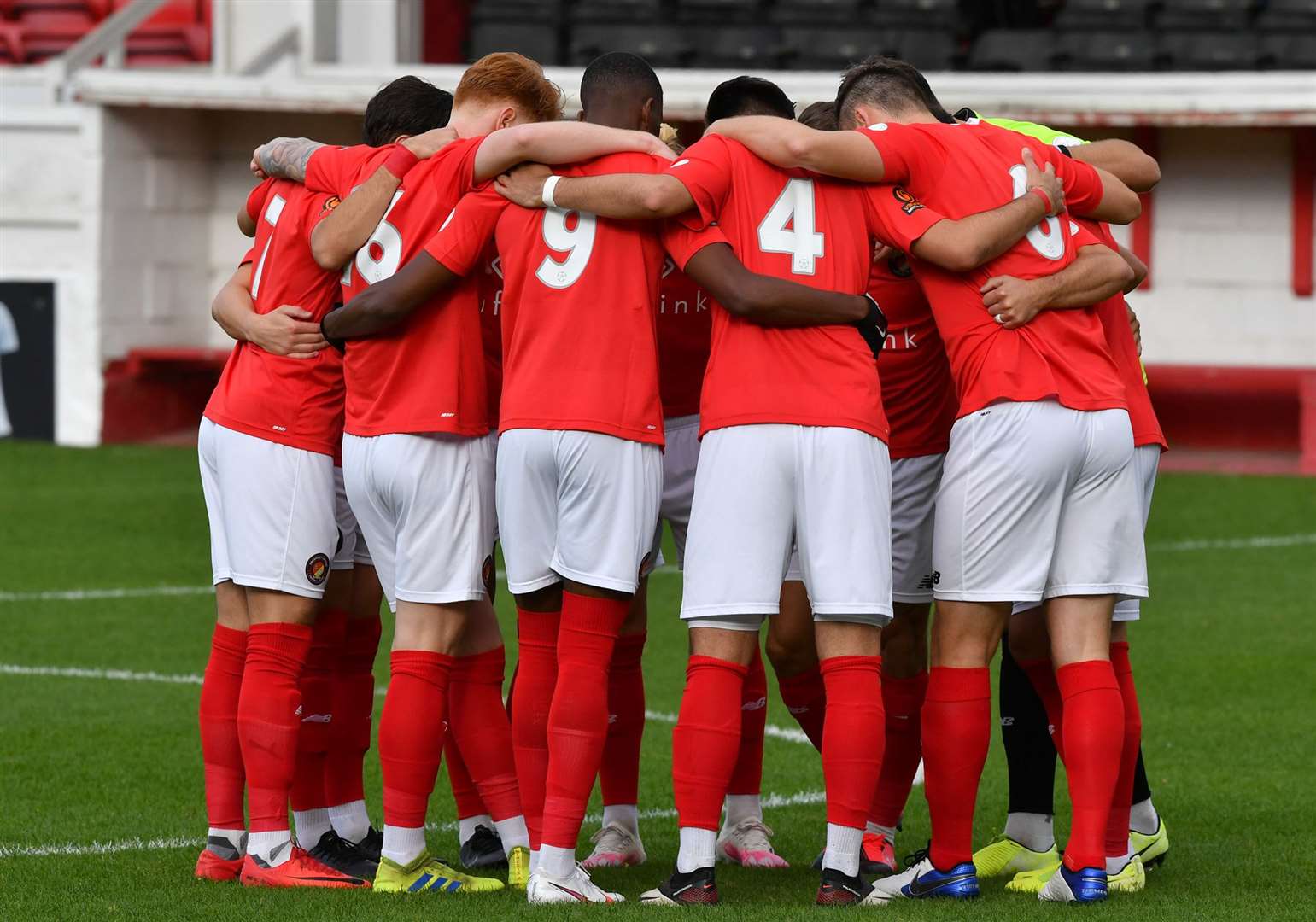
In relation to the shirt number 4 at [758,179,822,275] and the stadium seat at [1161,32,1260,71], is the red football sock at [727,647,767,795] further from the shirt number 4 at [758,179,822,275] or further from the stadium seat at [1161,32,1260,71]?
the stadium seat at [1161,32,1260,71]

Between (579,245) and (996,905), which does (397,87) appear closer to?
(579,245)

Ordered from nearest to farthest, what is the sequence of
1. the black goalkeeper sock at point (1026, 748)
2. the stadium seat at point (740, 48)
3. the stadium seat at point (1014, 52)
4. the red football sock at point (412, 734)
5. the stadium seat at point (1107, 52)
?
the red football sock at point (412, 734) → the black goalkeeper sock at point (1026, 748) → the stadium seat at point (1107, 52) → the stadium seat at point (1014, 52) → the stadium seat at point (740, 48)

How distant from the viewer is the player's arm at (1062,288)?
4539 mm

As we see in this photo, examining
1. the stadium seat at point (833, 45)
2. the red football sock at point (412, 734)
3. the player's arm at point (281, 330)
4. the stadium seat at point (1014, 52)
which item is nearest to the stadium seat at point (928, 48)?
the stadium seat at point (833, 45)

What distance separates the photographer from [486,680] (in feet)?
16.0

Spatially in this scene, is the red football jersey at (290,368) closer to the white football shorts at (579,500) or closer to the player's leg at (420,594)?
the player's leg at (420,594)

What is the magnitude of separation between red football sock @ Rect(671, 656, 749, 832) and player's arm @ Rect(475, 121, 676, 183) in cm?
117

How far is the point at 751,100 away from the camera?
4891 mm

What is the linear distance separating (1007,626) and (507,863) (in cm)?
140

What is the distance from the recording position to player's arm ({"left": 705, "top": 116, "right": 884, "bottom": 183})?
4395 mm

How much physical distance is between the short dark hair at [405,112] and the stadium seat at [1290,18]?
1470 centimetres

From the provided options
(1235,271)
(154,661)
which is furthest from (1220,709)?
(1235,271)

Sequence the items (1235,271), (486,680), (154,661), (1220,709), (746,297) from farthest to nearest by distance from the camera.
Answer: (1235,271) → (154,661) → (1220,709) → (486,680) → (746,297)

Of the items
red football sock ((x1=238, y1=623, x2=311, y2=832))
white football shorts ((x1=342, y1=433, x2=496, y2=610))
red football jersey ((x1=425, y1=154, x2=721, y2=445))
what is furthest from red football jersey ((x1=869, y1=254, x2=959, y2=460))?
red football sock ((x1=238, y1=623, x2=311, y2=832))
